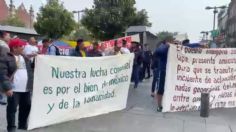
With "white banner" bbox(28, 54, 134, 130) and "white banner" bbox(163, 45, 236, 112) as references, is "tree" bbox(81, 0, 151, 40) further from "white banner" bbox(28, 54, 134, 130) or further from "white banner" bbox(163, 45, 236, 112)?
"white banner" bbox(28, 54, 134, 130)

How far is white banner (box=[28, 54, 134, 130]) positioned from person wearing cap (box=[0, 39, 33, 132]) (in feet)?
0.49

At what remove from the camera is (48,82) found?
713 cm

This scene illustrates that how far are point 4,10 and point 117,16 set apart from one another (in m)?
63.6

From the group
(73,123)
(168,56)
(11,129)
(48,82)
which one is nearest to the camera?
(11,129)

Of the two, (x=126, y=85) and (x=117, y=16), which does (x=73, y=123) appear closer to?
(x=126, y=85)

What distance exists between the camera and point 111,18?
39500mm

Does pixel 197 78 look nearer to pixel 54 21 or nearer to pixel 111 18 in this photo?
pixel 111 18

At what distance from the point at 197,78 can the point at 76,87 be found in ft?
10.5

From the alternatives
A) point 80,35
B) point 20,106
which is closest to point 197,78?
point 20,106

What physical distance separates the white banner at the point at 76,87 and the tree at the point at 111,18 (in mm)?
30227

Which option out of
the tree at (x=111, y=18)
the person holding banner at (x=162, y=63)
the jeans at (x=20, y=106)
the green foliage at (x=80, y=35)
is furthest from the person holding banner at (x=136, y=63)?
the green foliage at (x=80, y=35)

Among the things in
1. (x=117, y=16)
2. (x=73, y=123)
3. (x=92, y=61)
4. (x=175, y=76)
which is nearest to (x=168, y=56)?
(x=175, y=76)

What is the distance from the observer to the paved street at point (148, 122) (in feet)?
24.8

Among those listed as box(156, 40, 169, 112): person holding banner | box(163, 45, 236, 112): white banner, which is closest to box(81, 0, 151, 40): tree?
box(163, 45, 236, 112): white banner
